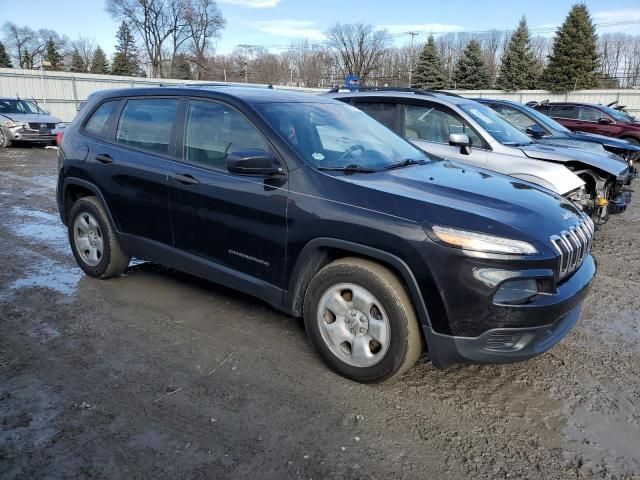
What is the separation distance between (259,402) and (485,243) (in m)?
1.58

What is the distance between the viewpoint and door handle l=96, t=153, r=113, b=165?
4.56 meters

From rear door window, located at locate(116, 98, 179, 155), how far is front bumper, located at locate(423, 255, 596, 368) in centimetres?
264

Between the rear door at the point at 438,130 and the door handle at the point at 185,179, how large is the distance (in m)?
3.54

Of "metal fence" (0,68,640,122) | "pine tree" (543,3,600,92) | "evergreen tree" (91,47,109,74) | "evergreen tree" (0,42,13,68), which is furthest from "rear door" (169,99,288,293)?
"evergreen tree" (91,47,109,74)

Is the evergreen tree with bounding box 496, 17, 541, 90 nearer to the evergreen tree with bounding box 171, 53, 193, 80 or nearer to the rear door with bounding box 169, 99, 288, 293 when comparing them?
the evergreen tree with bounding box 171, 53, 193, 80

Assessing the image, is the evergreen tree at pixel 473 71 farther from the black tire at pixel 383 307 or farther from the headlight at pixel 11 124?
the black tire at pixel 383 307

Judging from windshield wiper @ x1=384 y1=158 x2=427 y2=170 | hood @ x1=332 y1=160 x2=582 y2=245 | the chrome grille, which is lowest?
the chrome grille

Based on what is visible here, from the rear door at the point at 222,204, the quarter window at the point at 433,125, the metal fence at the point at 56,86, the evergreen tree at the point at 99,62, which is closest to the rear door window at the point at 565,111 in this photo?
the metal fence at the point at 56,86

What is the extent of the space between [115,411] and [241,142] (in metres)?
1.95

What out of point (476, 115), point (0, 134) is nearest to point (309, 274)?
point (476, 115)

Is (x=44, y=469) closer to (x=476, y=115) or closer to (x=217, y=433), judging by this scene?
(x=217, y=433)

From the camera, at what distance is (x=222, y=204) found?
373cm

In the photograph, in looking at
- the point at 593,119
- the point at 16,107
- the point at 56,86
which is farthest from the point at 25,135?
the point at 593,119

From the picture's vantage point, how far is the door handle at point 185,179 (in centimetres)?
390
